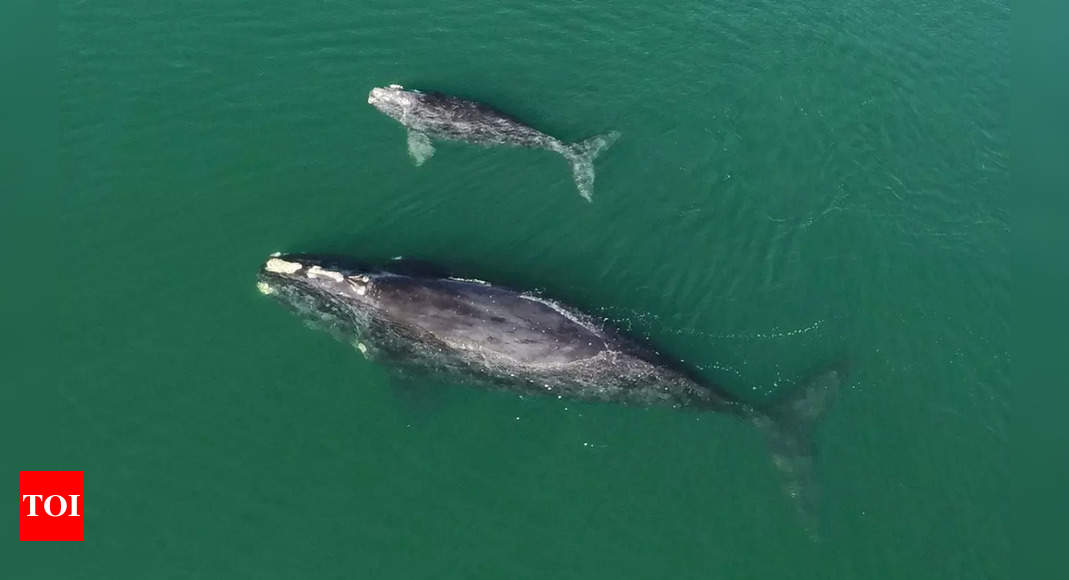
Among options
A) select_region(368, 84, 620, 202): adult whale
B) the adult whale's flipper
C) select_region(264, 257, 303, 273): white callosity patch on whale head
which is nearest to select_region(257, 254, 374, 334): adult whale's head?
select_region(264, 257, 303, 273): white callosity patch on whale head

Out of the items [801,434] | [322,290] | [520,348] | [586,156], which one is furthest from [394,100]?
[801,434]

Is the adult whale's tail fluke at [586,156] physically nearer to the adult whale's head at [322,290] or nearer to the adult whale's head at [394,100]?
the adult whale's head at [394,100]

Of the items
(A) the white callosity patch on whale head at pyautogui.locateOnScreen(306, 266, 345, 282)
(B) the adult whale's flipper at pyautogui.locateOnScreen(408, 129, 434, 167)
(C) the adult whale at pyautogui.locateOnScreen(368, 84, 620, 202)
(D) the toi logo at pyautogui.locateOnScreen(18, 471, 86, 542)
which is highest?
(C) the adult whale at pyautogui.locateOnScreen(368, 84, 620, 202)

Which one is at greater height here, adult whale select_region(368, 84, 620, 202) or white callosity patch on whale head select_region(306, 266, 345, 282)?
adult whale select_region(368, 84, 620, 202)

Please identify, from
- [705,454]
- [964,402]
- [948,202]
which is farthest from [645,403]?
[948,202]

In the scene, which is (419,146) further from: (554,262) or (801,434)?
(801,434)

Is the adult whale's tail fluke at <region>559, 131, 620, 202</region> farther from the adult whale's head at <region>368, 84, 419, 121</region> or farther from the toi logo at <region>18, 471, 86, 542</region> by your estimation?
the toi logo at <region>18, 471, 86, 542</region>

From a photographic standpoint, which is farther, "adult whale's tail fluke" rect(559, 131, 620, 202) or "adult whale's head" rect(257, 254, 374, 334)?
"adult whale's tail fluke" rect(559, 131, 620, 202)
